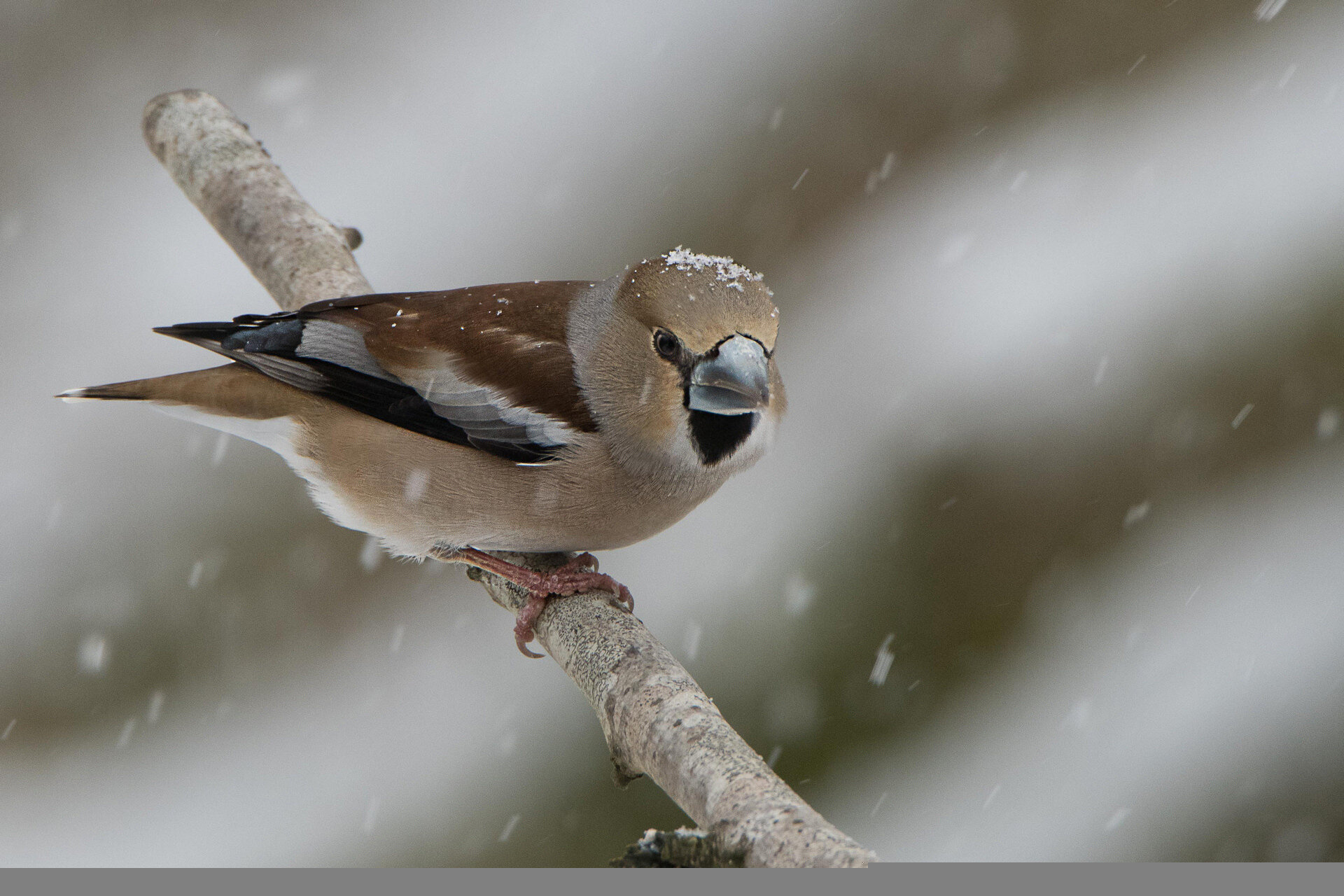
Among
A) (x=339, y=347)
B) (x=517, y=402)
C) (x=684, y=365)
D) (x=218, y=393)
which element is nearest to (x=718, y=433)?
(x=684, y=365)

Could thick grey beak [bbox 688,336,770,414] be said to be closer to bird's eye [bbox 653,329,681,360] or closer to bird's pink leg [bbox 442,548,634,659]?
bird's eye [bbox 653,329,681,360]

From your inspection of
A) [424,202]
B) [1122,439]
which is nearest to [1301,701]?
[1122,439]

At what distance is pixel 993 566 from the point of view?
18.4 ft

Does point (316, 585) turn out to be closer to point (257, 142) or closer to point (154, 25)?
point (257, 142)

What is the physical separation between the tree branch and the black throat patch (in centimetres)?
49

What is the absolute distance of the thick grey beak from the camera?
107 inches

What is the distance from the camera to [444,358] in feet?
10.6

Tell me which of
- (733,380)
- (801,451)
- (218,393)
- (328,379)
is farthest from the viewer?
(801,451)

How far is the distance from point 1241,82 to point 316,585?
19.2 ft

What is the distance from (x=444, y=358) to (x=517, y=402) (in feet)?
0.87

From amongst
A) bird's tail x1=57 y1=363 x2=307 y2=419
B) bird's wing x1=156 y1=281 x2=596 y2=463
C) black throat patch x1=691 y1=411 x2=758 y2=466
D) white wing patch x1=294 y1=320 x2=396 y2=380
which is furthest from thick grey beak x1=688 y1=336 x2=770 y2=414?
bird's tail x1=57 y1=363 x2=307 y2=419

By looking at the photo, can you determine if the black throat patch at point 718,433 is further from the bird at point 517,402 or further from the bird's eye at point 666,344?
the bird's eye at point 666,344

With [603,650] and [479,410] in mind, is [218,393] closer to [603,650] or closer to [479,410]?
[479,410]

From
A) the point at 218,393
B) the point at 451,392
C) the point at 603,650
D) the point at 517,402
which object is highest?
the point at 218,393
